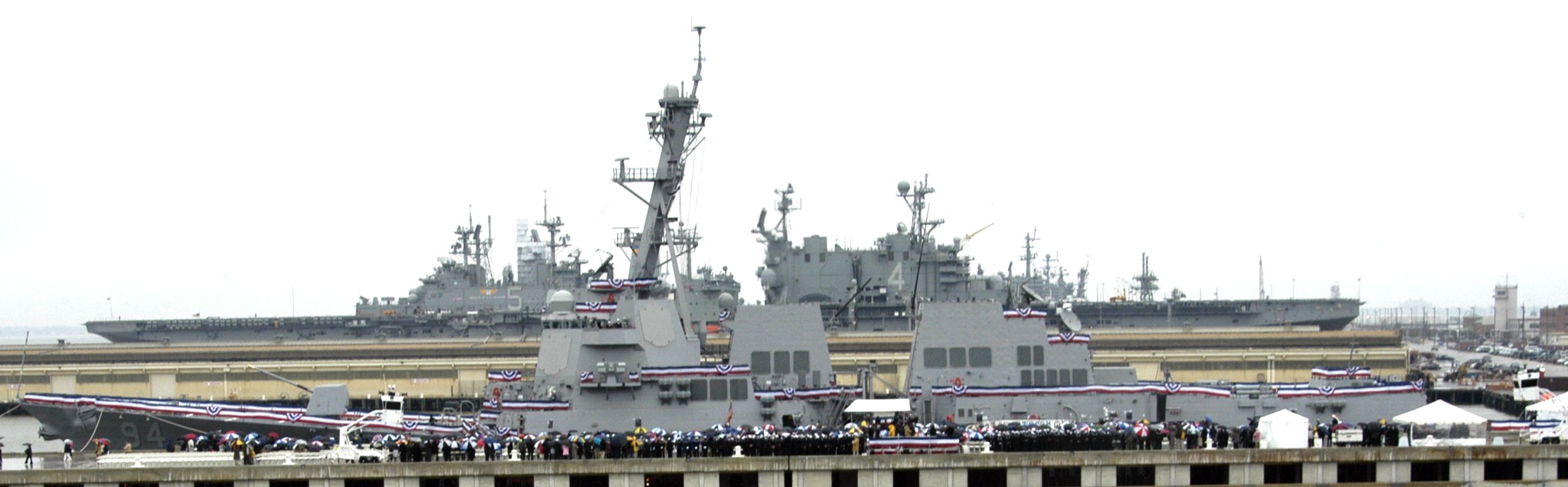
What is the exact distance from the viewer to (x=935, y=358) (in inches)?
1601

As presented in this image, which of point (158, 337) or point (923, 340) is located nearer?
point (923, 340)

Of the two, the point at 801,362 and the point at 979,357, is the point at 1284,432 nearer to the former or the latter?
the point at 979,357

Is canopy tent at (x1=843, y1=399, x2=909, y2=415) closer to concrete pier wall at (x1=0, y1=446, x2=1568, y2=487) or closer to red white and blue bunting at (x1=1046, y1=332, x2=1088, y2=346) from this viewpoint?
red white and blue bunting at (x1=1046, y1=332, x2=1088, y2=346)

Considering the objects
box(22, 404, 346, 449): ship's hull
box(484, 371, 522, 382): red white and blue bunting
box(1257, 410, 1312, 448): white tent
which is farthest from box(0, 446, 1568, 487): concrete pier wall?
box(22, 404, 346, 449): ship's hull

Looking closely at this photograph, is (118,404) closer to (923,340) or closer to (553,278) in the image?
(923,340)

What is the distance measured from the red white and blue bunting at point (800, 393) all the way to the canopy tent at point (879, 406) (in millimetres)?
1541

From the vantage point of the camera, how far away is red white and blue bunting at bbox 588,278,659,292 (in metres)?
39.8

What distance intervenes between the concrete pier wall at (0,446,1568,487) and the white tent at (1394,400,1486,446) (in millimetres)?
947

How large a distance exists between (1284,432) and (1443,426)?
4.41 meters

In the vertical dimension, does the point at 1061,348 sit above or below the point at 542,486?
above

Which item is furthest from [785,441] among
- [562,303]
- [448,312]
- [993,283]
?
[448,312]

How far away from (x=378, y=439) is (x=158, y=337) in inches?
2951

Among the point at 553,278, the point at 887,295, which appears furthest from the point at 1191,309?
the point at 553,278

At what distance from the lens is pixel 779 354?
134 feet
